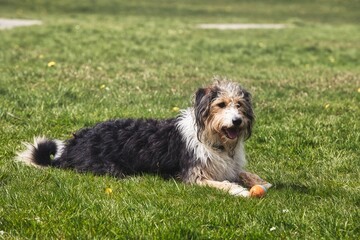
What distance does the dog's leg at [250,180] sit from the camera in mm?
6520

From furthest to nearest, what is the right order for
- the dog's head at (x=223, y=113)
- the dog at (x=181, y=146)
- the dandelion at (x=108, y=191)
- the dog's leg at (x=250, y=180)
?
the dog's leg at (x=250, y=180) < the dog at (x=181, y=146) < the dog's head at (x=223, y=113) < the dandelion at (x=108, y=191)

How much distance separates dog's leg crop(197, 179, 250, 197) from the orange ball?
0.17 feet

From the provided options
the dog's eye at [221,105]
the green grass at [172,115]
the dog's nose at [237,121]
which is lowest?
the green grass at [172,115]

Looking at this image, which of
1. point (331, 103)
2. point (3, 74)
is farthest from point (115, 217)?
point (3, 74)

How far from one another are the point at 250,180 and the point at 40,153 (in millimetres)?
2346

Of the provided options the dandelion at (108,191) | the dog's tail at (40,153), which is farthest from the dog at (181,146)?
the dandelion at (108,191)

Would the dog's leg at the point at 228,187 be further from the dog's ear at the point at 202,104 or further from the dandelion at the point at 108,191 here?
the dandelion at the point at 108,191

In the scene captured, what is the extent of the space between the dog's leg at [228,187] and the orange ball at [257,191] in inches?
2.0

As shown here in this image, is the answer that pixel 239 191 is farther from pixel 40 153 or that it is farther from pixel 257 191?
pixel 40 153

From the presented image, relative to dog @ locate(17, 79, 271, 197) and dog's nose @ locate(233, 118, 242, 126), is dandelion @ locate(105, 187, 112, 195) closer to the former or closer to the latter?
dog @ locate(17, 79, 271, 197)

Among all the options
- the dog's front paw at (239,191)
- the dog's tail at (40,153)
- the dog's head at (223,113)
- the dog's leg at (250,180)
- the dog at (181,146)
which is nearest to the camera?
the dog's front paw at (239,191)

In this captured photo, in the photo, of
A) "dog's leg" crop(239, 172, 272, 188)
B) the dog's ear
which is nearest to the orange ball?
"dog's leg" crop(239, 172, 272, 188)

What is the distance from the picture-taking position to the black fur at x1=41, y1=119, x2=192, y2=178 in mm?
6668

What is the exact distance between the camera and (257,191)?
597 cm
